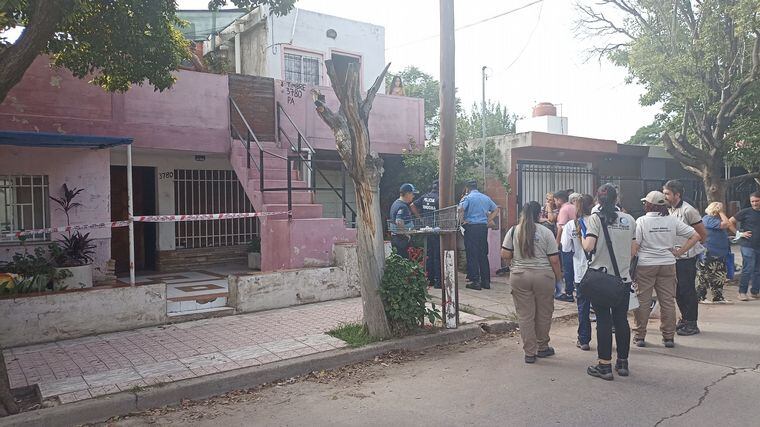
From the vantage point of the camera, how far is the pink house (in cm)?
841

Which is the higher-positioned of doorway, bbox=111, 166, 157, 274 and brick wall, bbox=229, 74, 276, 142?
brick wall, bbox=229, 74, 276, 142

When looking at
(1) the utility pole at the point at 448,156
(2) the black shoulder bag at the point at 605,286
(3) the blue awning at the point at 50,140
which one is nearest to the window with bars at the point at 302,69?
(3) the blue awning at the point at 50,140

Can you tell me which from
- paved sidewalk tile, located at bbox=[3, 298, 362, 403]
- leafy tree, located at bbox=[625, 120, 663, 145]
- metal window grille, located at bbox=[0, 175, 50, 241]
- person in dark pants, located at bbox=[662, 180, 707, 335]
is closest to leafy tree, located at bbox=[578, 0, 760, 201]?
person in dark pants, located at bbox=[662, 180, 707, 335]

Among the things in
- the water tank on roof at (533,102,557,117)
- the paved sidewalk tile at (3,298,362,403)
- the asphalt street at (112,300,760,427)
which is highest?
the water tank on roof at (533,102,557,117)

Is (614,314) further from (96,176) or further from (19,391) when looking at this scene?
(96,176)

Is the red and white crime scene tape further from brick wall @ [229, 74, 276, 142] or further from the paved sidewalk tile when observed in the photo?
brick wall @ [229, 74, 276, 142]

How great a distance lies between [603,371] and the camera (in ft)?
17.2

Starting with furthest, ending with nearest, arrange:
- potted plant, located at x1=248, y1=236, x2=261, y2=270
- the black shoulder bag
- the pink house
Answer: potted plant, located at x1=248, y1=236, x2=261, y2=270 < the pink house < the black shoulder bag

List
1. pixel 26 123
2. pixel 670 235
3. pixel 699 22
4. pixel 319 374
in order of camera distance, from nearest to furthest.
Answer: pixel 319 374
pixel 670 235
pixel 26 123
pixel 699 22

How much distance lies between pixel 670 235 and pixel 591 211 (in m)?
1.00

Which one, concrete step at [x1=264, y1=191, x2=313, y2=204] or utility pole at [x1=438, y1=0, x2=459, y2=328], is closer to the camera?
utility pole at [x1=438, y1=0, x2=459, y2=328]

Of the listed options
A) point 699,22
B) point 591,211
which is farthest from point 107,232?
point 699,22

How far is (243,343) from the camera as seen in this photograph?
21.3 feet

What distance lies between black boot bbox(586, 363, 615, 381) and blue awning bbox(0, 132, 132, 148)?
21.2ft
